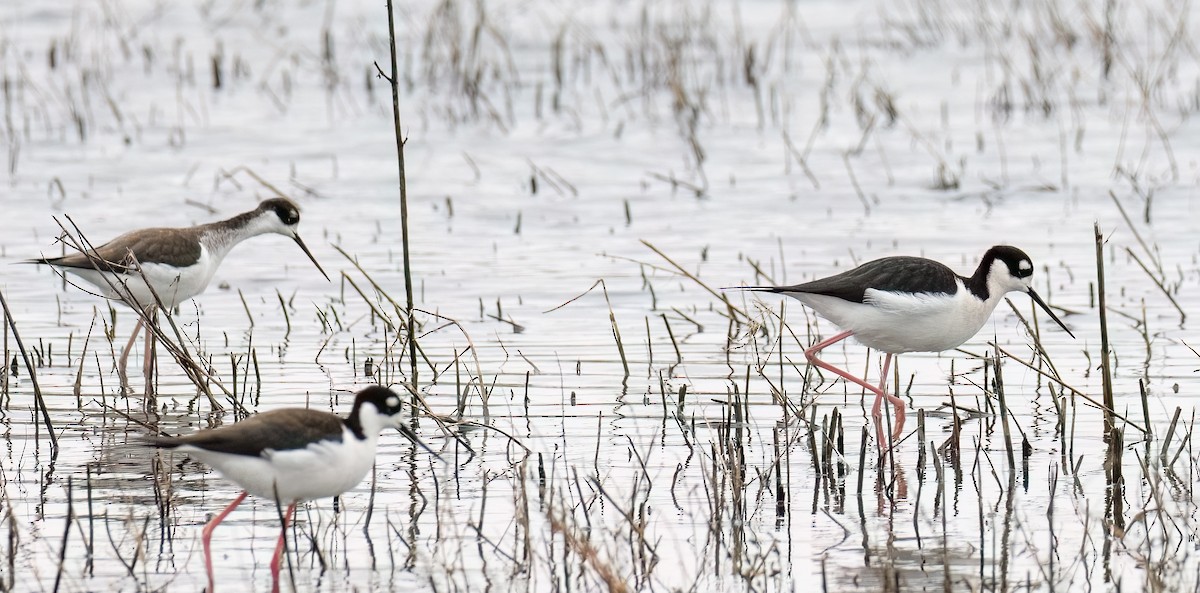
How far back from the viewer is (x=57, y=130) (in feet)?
54.2

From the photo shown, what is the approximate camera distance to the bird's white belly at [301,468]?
5297 mm

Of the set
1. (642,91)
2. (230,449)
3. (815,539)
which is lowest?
(815,539)

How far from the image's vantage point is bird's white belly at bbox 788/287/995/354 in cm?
762

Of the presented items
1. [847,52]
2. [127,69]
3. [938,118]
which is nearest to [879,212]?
[938,118]

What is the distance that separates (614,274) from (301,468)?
21.8 feet

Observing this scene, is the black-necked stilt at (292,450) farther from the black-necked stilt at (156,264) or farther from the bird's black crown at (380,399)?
the black-necked stilt at (156,264)

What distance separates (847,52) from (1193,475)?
1334 cm

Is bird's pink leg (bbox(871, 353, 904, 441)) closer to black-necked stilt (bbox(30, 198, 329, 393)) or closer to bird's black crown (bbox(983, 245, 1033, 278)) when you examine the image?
bird's black crown (bbox(983, 245, 1033, 278))

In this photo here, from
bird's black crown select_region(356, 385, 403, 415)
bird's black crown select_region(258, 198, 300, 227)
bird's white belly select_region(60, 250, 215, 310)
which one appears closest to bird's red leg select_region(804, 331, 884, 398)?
bird's black crown select_region(356, 385, 403, 415)

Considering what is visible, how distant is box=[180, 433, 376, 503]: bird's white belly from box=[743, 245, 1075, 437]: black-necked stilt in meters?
2.82

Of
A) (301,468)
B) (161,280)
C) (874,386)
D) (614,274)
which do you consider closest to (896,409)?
(874,386)

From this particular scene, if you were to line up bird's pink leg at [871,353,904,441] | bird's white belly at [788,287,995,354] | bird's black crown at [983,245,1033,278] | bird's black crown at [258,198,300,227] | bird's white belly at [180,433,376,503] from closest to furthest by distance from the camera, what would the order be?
bird's white belly at [180,433,376,503], bird's pink leg at [871,353,904,441], bird's white belly at [788,287,995,354], bird's black crown at [983,245,1033,278], bird's black crown at [258,198,300,227]

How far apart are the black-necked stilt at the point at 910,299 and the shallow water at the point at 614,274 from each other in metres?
0.28

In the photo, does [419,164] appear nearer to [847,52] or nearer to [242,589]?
[847,52]
